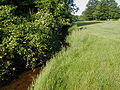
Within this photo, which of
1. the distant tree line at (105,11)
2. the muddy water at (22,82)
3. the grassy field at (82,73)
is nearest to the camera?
the grassy field at (82,73)

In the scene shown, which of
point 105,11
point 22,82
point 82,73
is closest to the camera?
point 82,73

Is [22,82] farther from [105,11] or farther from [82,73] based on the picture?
[105,11]

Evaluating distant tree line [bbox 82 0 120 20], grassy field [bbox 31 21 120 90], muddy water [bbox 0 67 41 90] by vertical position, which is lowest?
muddy water [bbox 0 67 41 90]

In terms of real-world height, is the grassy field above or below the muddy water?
above

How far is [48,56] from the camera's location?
23.8 ft

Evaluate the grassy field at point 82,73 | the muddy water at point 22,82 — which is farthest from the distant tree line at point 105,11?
the grassy field at point 82,73

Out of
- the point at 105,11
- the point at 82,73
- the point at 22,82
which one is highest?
the point at 105,11

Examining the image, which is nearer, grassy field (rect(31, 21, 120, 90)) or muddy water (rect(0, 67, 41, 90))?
grassy field (rect(31, 21, 120, 90))

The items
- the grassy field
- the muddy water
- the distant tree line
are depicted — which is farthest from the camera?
the distant tree line

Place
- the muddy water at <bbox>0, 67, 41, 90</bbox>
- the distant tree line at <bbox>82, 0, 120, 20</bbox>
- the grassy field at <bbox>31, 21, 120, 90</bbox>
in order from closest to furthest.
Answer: the grassy field at <bbox>31, 21, 120, 90</bbox> → the muddy water at <bbox>0, 67, 41, 90</bbox> → the distant tree line at <bbox>82, 0, 120, 20</bbox>

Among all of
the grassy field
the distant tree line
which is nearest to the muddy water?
the grassy field

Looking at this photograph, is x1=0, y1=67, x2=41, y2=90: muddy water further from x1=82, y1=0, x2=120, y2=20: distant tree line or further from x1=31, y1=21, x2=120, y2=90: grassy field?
x1=82, y1=0, x2=120, y2=20: distant tree line

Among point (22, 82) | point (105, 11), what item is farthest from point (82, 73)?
point (105, 11)

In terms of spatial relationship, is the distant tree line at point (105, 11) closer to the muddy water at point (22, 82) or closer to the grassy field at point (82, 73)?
the muddy water at point (22, 82)
